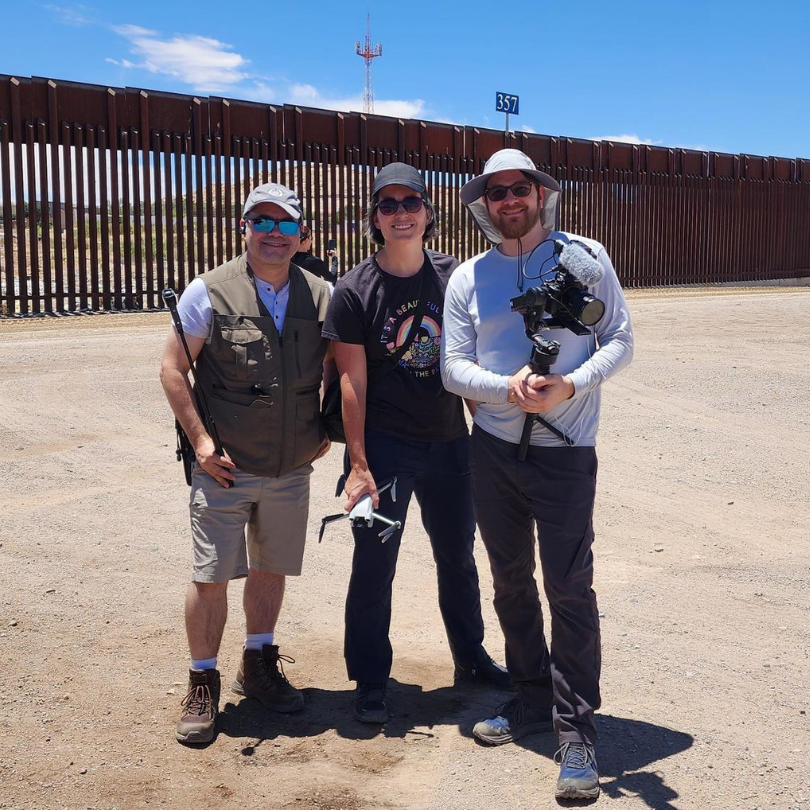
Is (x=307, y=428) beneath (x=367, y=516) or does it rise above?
above

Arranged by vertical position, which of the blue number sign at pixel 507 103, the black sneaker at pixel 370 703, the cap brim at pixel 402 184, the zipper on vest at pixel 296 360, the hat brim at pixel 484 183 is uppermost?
the blue number sign at pixel 507 103

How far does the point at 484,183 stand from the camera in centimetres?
350

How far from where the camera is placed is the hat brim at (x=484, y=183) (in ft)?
11.1

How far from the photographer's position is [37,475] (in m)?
7.20

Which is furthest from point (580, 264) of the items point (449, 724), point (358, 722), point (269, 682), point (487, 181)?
point (269, 682)

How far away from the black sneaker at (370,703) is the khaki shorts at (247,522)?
534mm

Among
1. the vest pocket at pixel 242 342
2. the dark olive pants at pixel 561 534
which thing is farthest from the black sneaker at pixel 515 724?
the vest pocket at pixel 242 342

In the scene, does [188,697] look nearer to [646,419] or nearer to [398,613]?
[398,613]

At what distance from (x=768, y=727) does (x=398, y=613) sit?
77.2 inches

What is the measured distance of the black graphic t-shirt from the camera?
12.3ft

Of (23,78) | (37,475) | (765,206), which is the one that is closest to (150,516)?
(37,475)

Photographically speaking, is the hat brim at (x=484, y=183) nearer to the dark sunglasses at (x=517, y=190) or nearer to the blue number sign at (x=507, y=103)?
the dark sunglasses at (x=517, y=190)

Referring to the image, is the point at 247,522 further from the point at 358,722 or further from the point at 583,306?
the point at 583,306

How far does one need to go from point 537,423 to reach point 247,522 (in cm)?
129
